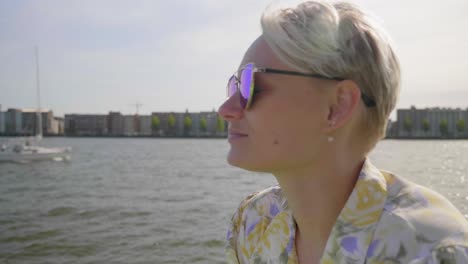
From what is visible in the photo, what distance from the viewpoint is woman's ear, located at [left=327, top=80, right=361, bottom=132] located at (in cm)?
146

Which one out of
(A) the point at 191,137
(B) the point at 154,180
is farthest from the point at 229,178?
(A) the point at 191,137

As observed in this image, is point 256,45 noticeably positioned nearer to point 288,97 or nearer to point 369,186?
point 288,97

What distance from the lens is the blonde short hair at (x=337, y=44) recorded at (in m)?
1.39

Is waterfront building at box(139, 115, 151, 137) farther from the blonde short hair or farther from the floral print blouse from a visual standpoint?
the blonde short hair

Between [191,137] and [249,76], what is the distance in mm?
137881

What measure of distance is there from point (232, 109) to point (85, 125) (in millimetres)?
161056

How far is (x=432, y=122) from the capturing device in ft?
434

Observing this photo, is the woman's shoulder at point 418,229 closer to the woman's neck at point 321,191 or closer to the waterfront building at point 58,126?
the woman's neck at point 321,191

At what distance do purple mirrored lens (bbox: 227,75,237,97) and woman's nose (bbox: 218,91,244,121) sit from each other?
0.03 m

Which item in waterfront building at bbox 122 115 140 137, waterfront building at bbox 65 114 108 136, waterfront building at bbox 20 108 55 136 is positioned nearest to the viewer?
waterfront building at bbox 20 108 55 136

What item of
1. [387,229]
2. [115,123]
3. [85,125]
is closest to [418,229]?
[387,229]

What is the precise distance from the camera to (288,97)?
1495 mm

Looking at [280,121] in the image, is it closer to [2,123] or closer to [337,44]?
[337,44]

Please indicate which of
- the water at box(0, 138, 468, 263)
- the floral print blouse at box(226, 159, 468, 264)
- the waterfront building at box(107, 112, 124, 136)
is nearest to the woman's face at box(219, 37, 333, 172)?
the floral print blouse at box(226, 159, 468, 264)
